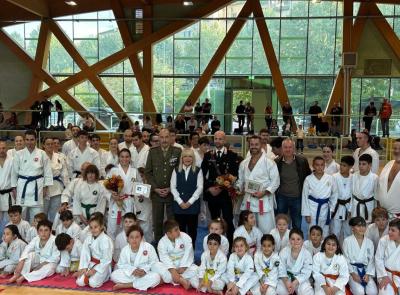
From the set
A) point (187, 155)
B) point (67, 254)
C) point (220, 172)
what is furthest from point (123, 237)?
point (220, 172)

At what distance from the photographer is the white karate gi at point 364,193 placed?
18.8 feet

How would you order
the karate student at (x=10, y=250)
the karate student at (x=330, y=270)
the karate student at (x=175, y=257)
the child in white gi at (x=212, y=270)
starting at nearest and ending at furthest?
the karate student at (x=330, y=270) < the child in white gi at (x=212, y=270) < the karate student at (x=175, y=257) < the karate student at (x=10, y=250)

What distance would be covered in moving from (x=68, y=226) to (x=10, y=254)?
803 mm

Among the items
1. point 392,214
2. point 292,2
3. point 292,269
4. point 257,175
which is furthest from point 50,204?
point 292,2

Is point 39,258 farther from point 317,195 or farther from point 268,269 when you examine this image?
point 317,195

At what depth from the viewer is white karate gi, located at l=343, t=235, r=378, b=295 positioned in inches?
201

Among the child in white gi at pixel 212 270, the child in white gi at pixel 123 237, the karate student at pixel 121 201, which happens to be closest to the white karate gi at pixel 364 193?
the child in white gi at pixel 212 270

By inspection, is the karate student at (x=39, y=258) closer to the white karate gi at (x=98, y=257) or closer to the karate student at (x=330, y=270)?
the white karate gi at (x=98, y=257)

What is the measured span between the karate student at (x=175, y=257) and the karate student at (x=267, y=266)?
2.72ft

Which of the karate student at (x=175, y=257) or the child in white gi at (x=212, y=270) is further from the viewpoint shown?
the karate student at (x=175, y=257)

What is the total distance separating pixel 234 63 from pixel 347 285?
16911mm

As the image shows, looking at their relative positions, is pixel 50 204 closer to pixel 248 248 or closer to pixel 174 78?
pixel 248 248

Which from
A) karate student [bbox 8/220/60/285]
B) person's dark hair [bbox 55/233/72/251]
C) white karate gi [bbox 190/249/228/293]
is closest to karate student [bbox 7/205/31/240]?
karate student [bbox 8/220/60/285]

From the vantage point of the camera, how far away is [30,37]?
22109 mm
